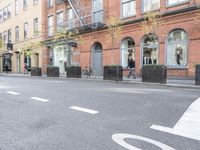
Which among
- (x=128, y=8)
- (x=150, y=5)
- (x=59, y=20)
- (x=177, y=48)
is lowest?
(x=177, y=48)

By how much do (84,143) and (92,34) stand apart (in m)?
21.0

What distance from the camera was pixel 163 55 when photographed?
18.7 meters

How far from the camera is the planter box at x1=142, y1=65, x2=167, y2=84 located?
14.9 metres

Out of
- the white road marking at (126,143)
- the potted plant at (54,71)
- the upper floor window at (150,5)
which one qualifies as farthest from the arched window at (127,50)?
the white road marking at (126,143)

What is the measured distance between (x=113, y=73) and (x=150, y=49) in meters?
4.08

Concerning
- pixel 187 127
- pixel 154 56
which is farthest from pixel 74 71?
pixel 187 127

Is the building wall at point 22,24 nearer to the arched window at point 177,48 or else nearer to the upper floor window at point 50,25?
the upper floor window at point 50,25

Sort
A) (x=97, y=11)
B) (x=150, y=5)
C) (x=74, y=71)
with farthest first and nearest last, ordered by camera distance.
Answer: (x=97, y=11), (x=74, y=71), (x=150, y=5)

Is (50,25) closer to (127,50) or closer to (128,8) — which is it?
(128,8)

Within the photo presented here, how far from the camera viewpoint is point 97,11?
24.2 meters

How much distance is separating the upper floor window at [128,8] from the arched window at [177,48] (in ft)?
14.5

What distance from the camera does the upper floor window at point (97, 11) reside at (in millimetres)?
23750

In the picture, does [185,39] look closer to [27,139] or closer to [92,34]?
[92,34]

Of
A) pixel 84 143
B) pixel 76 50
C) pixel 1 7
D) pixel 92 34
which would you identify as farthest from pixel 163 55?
pixel 1 7
